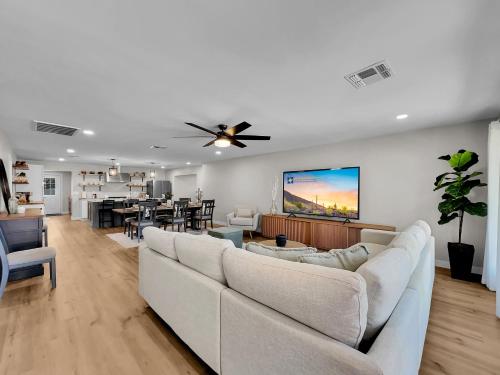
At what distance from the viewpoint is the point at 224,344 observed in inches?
54.9

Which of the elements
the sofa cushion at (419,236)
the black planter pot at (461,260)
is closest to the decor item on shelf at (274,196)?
the black planter pot at (461,260)

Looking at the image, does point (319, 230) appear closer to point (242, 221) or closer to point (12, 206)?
point (242, 221)

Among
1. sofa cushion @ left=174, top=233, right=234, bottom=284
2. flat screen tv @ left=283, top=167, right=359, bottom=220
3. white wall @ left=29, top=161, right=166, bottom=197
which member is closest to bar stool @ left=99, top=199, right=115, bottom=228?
white wall @ left=29, top=161, right=166, bottom=197

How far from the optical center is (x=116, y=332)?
200 cm

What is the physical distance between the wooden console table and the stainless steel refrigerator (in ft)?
23.9

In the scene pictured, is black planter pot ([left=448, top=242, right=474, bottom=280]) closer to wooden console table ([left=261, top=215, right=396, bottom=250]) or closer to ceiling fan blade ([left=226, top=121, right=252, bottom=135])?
wooden console table ([left=261, top=215, right=396, bottom=250])

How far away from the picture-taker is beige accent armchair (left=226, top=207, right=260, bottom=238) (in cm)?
593

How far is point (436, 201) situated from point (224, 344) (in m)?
4.25

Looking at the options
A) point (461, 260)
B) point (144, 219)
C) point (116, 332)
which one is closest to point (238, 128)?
point (116, 332)

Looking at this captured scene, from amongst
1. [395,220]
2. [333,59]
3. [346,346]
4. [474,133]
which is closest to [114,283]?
[346,346]

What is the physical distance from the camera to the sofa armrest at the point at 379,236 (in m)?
3.08

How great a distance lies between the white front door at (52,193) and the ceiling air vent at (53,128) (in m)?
7.62

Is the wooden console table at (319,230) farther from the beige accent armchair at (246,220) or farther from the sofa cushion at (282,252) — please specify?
the sofa cushion at (282,252)

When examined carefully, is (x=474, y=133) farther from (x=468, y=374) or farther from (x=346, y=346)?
(x=346, y=346)
